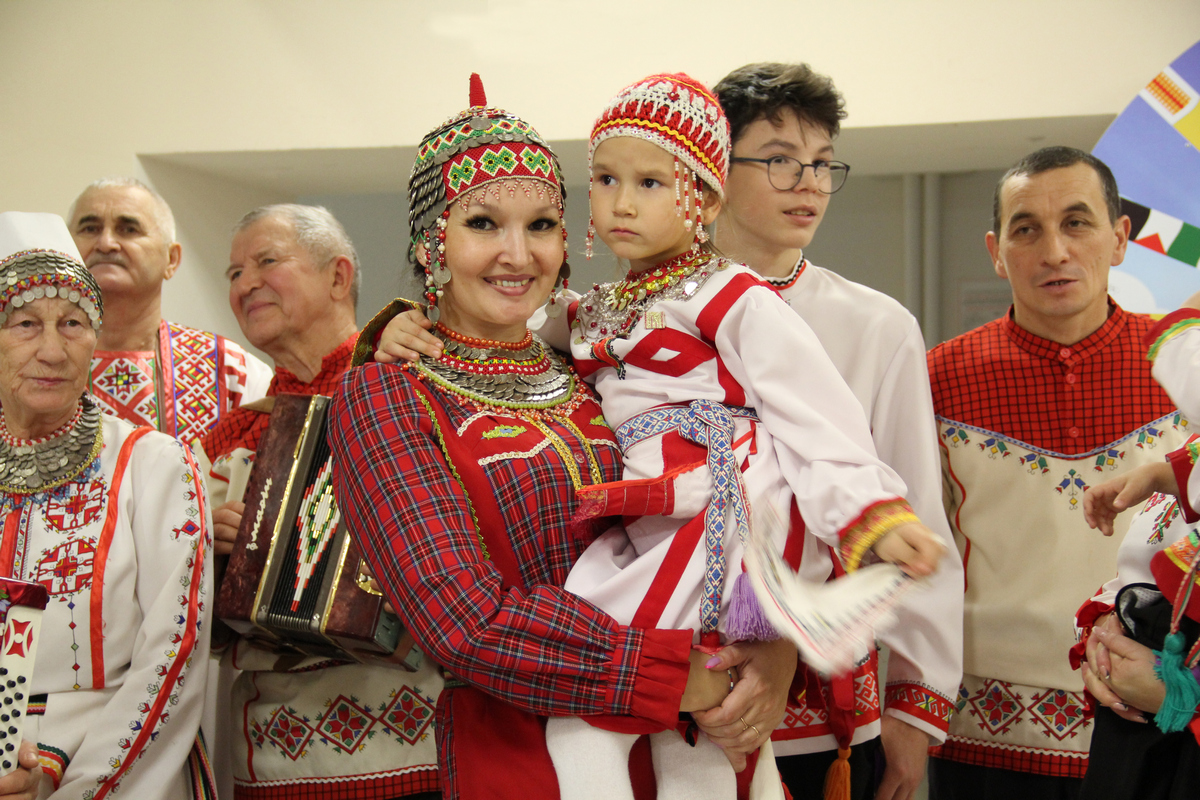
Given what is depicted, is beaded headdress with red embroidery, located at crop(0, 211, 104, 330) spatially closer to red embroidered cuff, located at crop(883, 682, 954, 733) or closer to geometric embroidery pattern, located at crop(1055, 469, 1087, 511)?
red embroidered cuff, located at crop(883, 682, 954, 733)

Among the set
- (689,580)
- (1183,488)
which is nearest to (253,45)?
(689,580)

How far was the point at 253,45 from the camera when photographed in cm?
398

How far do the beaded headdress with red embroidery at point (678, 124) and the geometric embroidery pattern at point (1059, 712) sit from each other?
1.34m

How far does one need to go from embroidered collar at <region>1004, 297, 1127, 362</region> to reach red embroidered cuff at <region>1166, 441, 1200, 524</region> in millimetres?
622

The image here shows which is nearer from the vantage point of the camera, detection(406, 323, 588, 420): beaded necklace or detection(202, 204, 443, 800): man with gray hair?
detection(406, 323, 588, 420): beaded necklace

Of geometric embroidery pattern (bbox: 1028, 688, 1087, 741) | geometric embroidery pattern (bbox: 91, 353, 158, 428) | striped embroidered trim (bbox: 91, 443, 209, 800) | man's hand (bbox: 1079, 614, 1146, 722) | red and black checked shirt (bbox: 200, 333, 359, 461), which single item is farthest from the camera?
geometric embroidery pattern (bbox: 91, 353, 158, 428)

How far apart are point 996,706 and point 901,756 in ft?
1.51

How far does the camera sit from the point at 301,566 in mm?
1963

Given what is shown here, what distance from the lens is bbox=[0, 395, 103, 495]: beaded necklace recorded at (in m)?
2.00

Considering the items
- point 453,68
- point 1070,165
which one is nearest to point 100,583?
point 1070,165

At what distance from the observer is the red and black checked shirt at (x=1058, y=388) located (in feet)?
7.62

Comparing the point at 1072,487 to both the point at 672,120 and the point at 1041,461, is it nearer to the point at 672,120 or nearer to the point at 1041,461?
the point at 1041,461

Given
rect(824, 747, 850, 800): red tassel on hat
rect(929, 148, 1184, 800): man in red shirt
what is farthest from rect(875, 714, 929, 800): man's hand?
rect(929, 148, 1184, 800): man in red shirt

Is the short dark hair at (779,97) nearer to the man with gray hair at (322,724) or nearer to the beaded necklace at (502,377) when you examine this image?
the beaded necklace at (502,377)
